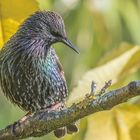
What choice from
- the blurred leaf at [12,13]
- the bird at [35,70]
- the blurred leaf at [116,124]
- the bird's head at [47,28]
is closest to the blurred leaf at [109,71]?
the blurred leaf at [116,124]

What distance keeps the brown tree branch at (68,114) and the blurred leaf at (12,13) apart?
1.39ft

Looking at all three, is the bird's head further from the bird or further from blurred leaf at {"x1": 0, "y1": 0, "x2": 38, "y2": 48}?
blurred leaf at {"x1": 0, "y1": 0, "x2": 38, "y2": 48}

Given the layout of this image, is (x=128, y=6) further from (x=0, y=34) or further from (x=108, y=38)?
(x=0, y=34)

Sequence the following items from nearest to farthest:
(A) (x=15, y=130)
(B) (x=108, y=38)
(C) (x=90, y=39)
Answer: (A) (x=15, y=130) → (B) (x=108, y=38) → (C) (x=90, y=39)

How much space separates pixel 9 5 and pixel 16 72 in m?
0.85

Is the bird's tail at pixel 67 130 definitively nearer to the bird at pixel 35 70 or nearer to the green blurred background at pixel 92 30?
the bird at pixel 35 70

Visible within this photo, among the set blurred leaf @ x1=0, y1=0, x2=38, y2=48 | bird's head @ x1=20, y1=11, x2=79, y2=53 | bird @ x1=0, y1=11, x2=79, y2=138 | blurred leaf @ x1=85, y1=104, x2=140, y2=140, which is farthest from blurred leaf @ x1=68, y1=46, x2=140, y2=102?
bird @ x1=0, y1=11, x2=79, y2=138

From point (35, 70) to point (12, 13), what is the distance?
0.80 metres

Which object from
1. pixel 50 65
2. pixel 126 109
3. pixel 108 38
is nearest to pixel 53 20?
pixel 50 65

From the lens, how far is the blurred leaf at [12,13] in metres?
3.14

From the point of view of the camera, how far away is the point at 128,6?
448 cm

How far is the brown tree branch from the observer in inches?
103

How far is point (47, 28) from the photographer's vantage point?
4.03 metres

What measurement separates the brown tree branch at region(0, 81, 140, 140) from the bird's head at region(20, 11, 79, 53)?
62cm
